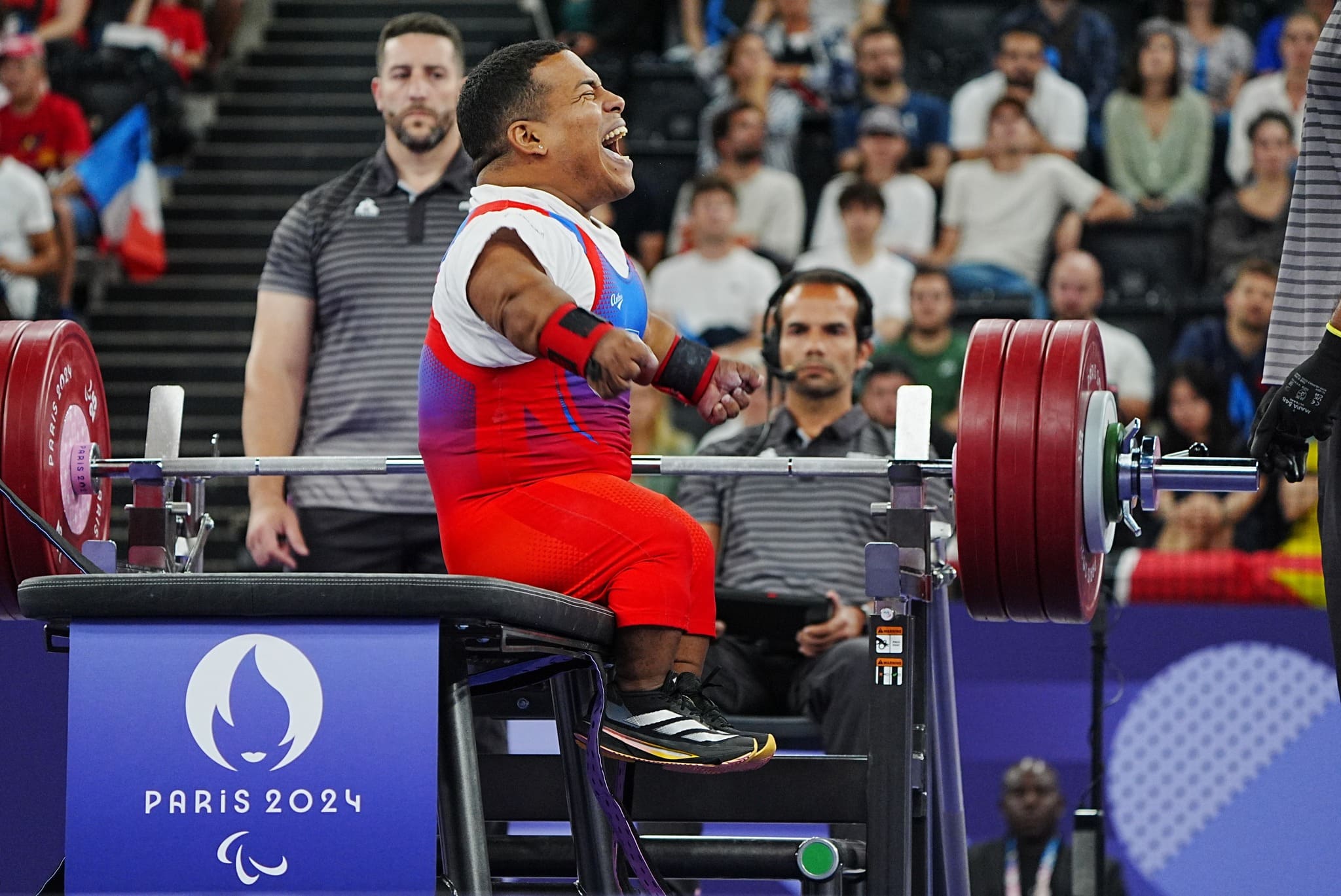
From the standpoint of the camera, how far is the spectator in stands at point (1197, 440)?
18.8 feet

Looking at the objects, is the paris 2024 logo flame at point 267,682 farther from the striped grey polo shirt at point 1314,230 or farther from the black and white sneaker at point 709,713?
the striped grey polo shirt at point 1314,230

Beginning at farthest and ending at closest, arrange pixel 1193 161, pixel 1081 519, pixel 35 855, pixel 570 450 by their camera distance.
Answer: pixel 1193 161
pixel 35 855
pixel 1081 519
pixel 570 450

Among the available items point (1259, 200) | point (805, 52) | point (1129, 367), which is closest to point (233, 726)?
point (1129, 367)

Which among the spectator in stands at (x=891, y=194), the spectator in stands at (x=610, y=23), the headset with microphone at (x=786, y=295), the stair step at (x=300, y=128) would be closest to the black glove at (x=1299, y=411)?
the headset with microphone at (x=786, y=295)

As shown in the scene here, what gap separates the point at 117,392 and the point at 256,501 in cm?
400

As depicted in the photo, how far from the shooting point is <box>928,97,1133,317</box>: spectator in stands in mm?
7176

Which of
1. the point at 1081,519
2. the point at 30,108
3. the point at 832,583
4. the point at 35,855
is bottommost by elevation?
the point at 35,855

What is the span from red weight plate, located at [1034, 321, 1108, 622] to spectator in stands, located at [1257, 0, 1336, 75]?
539 centimetres

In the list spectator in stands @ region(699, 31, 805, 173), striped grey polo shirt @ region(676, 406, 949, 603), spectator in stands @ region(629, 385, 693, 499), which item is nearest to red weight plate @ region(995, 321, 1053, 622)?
striped grey polo shirt @ region(676, 406, 949, 603)

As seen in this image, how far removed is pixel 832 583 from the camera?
13.9 feet

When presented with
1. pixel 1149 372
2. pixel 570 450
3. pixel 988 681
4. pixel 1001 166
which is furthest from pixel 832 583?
pixel 1001 166

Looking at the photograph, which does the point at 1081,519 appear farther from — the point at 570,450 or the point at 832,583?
the point at 832,583

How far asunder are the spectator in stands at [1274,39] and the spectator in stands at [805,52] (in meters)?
1.84

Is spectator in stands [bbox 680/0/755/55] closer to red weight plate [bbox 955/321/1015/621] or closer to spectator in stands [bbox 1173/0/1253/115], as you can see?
spectator in stands [bbox 1173/0/1253/115]
